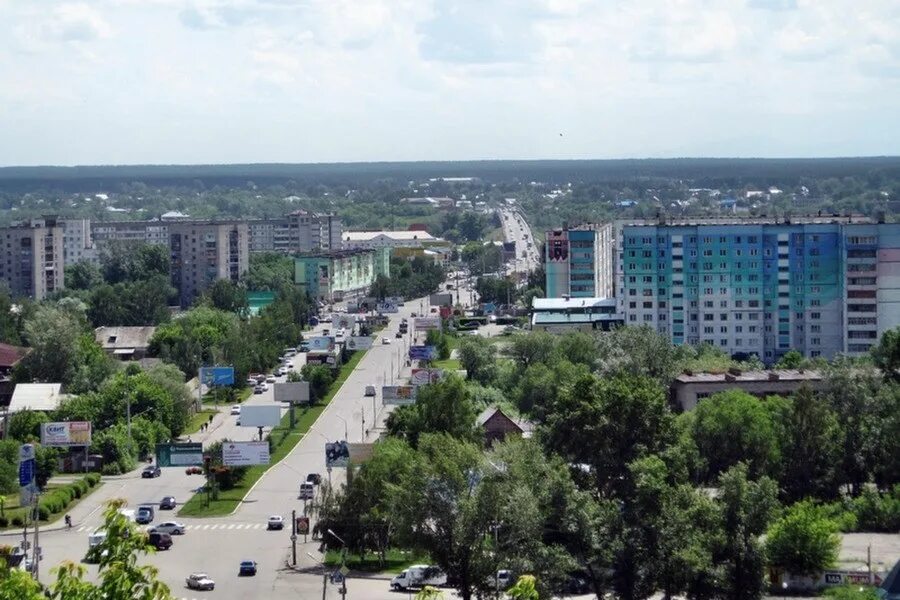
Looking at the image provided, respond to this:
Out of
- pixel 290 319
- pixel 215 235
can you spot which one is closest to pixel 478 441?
pixel 290 319

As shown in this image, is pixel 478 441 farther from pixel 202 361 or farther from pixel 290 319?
pixel 290 319

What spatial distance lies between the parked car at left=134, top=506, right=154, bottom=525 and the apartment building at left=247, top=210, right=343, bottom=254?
260 ft

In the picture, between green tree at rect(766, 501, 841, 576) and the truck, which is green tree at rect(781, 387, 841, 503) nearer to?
green tree at rect(766, 501, 841, 576)

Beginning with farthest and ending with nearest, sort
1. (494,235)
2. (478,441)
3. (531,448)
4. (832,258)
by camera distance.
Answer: (494,235)
(832,258)
(478,441)
(531,448)

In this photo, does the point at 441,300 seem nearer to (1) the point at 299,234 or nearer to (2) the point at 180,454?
(1) the point at 299,234

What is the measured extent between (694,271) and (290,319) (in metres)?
18.0

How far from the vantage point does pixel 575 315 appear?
196ft

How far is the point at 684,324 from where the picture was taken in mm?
54344

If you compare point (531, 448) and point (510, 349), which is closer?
point (531, 448)

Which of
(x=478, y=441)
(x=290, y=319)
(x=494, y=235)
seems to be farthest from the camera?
(x=494, y=235)

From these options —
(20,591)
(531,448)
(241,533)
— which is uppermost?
(20,591)

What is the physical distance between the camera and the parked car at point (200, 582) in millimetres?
25922

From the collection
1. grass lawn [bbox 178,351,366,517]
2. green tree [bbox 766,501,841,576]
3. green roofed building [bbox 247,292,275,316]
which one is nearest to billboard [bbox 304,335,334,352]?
grass lawn [bbox 178,351,366,517]

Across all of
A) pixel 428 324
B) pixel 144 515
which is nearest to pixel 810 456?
pixel 144 515
